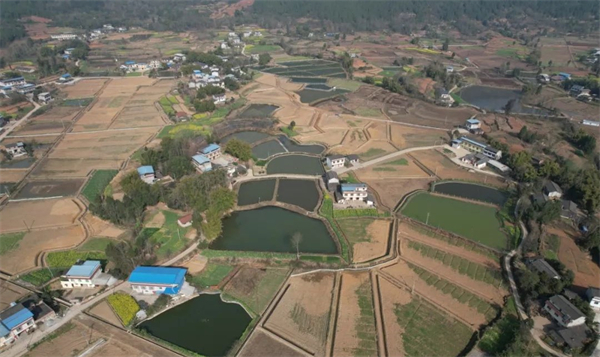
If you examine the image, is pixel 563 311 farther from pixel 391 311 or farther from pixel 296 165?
pixel 296 165

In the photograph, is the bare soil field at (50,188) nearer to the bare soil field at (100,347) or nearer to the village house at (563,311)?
the bare soil field at (100,347)

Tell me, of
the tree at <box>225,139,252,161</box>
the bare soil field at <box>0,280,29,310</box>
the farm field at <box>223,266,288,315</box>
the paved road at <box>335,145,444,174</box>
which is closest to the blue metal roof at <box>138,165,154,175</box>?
the tree at <box>225,139,252,161</box>

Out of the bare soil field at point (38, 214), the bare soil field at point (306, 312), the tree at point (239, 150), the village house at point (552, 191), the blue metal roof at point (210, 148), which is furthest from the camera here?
the blue metal roof at point (210, 148)

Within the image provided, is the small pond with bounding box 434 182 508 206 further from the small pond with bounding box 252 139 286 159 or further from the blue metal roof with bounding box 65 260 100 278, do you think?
the blue metal roof with bounding box 65 260 100 278

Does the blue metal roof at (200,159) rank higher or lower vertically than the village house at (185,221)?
higher

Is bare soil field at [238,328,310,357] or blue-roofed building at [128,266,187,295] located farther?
blue-roofed building at [128,266,187,295]

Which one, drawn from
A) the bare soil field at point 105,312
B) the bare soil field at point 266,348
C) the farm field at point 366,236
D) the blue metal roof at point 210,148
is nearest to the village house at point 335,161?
the farm field at point 366,236
